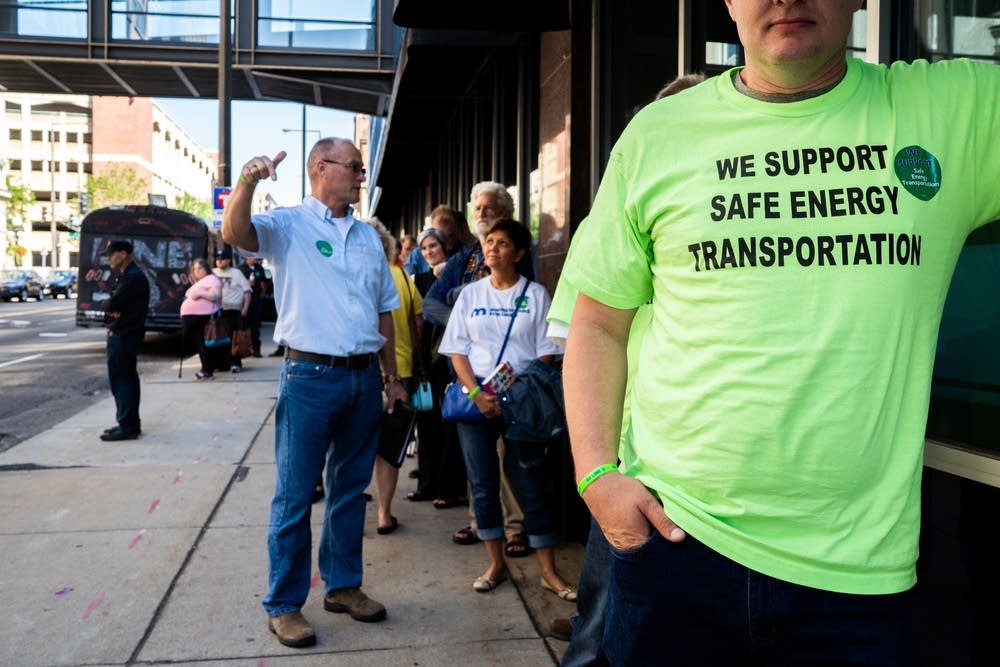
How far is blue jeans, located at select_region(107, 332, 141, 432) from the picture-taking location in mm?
9180

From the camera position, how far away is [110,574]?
502cm

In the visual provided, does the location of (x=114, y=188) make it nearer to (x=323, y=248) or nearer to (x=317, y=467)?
(x=323, y=248)

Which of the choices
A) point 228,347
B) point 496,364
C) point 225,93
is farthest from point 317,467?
point 225,93

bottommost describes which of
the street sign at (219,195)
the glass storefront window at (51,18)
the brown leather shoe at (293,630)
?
the brown leather shoe at (293,630)

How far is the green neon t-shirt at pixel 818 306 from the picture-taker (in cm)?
148

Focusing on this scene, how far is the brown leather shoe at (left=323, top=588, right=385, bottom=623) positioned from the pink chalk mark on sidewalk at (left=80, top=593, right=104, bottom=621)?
3.57 ft

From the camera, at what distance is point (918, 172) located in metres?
1.50

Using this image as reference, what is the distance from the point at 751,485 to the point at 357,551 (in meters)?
3.21

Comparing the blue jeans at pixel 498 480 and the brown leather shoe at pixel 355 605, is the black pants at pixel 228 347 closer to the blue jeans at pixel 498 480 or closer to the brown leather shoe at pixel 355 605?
the blue jeans at pixel 498 480

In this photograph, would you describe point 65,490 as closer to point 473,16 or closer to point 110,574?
point 110,574

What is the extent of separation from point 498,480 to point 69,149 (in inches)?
4212

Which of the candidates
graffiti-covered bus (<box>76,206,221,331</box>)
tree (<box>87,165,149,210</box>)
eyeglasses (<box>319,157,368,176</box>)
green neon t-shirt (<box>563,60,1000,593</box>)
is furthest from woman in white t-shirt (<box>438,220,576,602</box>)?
tree (<box>87,165,149,210</box>)

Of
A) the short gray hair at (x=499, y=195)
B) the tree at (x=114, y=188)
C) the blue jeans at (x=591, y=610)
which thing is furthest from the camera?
the tree at (x=114, y=188)

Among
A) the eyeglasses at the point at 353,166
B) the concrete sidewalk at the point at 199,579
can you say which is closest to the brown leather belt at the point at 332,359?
the eyeglasses at the point at 353,166
